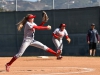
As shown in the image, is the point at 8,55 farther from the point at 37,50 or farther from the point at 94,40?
the point at 94,40

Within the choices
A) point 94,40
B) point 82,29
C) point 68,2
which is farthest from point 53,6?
point 94,40

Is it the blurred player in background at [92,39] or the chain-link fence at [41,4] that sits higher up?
the chain-link fence at [41,4]

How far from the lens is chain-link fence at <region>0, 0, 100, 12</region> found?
22406 mm

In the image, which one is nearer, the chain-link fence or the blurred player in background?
the blurred player in background

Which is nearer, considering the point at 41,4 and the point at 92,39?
the point at 92,39

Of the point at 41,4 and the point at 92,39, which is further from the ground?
the point at 41,4

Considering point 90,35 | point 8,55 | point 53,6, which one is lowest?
point 8,55

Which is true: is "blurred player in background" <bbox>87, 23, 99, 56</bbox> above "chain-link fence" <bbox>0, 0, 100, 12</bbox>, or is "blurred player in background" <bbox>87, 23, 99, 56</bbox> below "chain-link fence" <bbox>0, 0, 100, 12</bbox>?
below

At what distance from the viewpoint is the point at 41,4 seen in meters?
23.7

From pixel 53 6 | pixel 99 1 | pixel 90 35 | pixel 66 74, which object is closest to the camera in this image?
pixel 66 74

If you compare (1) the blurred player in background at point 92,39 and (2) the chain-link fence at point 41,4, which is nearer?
(1) the blurred player in background at point 92,39

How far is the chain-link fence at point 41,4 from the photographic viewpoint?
882 inches

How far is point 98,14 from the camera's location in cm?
2131

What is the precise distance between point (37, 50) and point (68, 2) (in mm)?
3278
